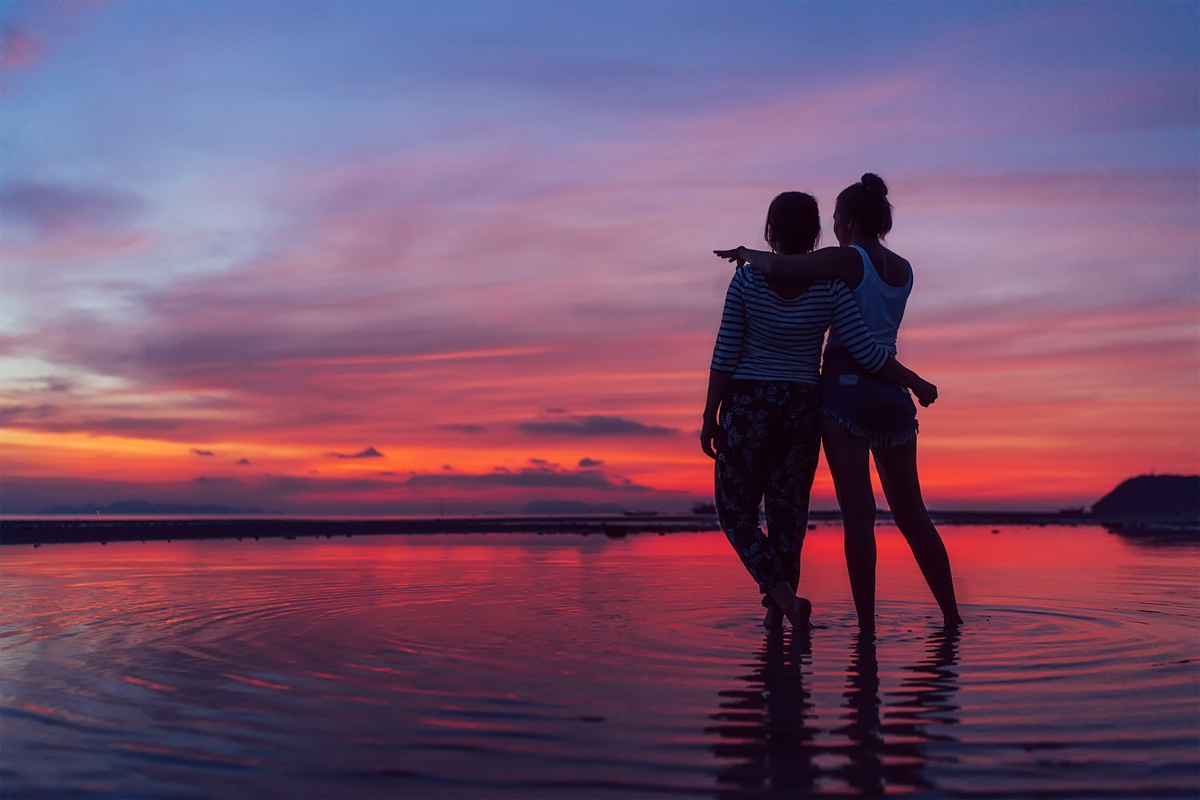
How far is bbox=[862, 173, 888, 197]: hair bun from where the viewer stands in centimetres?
554

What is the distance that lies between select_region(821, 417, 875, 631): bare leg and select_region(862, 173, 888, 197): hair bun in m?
1.40

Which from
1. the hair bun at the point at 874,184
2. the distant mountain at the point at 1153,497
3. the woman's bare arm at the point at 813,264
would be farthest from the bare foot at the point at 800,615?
the distant mountain at the point at 1153,497

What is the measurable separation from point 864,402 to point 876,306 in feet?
1.92

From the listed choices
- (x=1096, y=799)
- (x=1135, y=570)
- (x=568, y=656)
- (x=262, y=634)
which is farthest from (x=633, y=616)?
(x=1135, y=570)

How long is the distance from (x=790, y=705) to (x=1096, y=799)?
3.68 feet

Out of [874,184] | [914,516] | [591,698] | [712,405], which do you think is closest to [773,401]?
[712,405]

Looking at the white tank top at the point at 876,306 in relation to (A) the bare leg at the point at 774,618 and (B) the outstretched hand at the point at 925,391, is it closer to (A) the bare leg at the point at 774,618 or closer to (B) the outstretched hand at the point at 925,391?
(B) the outstretched hand at the point at 925,391

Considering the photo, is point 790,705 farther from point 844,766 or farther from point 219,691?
point 219,691

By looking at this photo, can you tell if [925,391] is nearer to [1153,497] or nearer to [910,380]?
[910,380]

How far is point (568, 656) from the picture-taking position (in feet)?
14.2

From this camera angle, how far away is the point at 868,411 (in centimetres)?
521

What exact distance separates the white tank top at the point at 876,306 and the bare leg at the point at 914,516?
605 millimetres

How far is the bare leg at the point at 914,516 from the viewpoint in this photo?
540 cm

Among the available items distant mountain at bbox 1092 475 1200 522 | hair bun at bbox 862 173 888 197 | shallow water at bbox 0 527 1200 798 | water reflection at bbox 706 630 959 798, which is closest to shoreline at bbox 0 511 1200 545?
shallow water at bbox 0 527 1200 798
